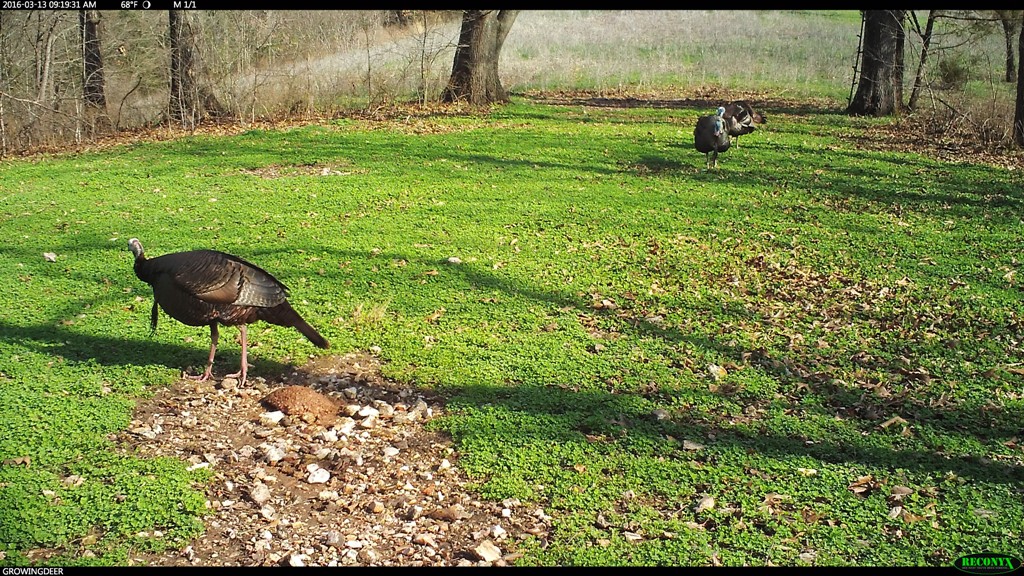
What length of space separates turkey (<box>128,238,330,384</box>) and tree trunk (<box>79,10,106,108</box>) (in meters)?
13.4

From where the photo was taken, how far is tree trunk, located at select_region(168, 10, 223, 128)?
1694 centimetres

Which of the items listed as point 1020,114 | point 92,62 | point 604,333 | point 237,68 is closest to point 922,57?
point 1020,114

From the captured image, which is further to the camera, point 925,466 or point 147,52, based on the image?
point 147,52

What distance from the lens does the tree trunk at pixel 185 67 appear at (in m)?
16.9

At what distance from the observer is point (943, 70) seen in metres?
20.3

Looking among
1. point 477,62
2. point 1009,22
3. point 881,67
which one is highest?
point 1009,22

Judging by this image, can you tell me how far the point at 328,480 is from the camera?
16.2ft

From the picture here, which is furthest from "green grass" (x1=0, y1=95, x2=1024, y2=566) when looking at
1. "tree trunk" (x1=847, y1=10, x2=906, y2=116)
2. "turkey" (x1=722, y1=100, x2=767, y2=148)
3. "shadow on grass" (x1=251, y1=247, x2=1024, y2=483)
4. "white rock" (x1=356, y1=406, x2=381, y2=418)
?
"tree trunk" (x1=847, y1=10, x2=906, y2=116)

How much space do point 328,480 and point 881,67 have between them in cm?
1804
